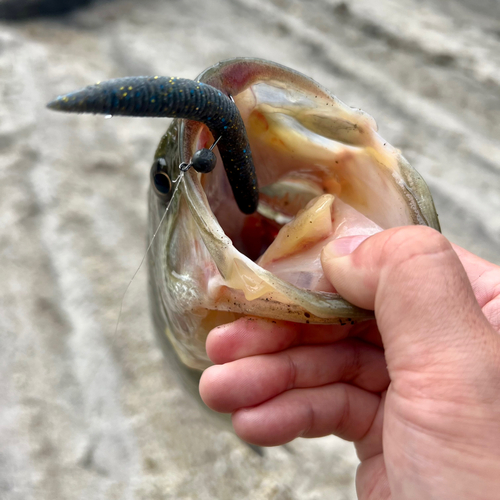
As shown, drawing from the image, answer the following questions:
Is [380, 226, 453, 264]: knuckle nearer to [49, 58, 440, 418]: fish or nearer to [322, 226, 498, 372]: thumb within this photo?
[322, 226, 498, 372]: thumb

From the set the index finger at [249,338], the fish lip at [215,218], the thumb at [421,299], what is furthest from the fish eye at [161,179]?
the thumb at [421,299]

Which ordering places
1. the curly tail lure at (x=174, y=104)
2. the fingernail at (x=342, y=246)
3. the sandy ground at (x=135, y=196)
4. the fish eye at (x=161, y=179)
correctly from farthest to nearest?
the sandy ground at (x=135, y=196)
the fish eye at (x=161, y=179)
the fingernail at (x=342, y=246)
the curly tail lure at (x=174, y=104)

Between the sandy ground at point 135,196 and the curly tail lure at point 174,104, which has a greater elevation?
the curly tail lure at point 174,104

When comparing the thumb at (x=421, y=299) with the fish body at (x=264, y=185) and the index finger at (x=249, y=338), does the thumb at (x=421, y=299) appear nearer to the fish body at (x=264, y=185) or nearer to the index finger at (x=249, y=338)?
the fish body at (x=264, y=185)

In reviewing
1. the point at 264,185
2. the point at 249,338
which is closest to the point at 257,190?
the point at 264,185

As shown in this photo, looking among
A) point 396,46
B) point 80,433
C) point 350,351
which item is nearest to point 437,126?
point 396,46

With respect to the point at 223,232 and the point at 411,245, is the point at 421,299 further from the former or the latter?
the point at 223,232

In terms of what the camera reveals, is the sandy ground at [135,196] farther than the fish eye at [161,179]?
Yes

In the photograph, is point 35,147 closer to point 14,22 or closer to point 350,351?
point 14,22
